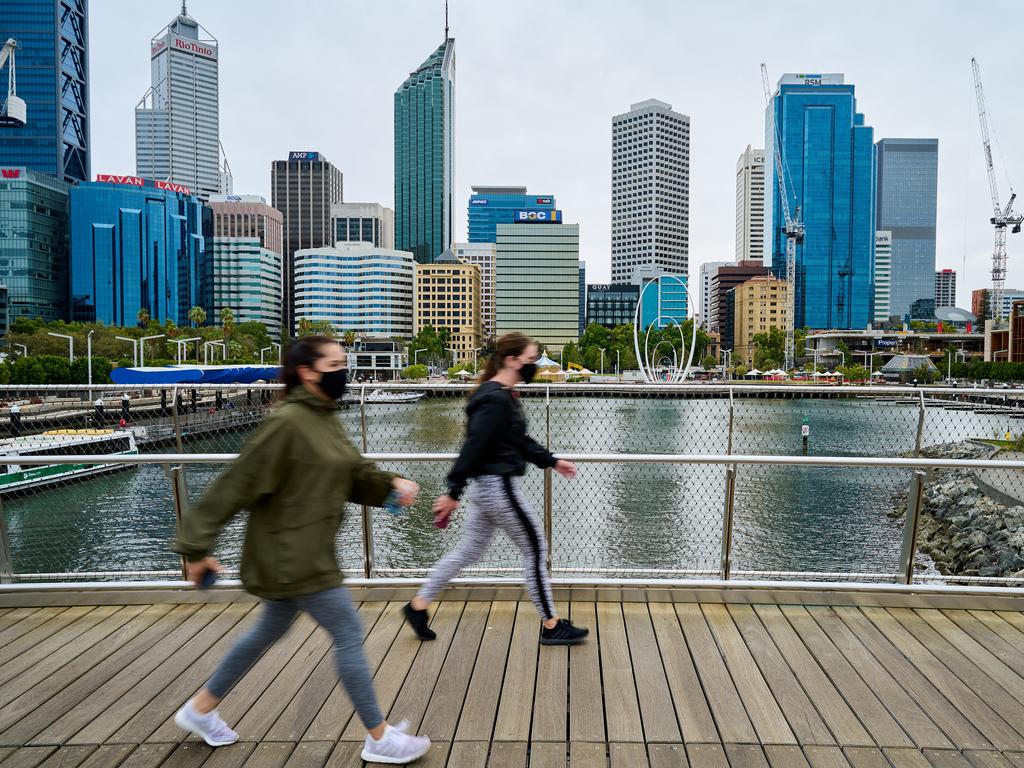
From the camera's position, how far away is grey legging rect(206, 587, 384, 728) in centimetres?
270

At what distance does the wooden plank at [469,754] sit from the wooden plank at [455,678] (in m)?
0.09

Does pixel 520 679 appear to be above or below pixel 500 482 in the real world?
below

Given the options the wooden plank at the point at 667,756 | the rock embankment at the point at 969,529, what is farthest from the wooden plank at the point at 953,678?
the rock embankment at the point at 969,529

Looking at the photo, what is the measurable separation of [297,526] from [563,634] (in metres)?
1.92

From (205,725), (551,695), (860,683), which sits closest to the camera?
(205,725)

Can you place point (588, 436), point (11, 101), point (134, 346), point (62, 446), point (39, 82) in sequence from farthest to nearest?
point (39, 82) → point (11, 101) → point (134, 346) → point (588, 436) → point (62, 446)

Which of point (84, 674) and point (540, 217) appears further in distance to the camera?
point (540, 217)

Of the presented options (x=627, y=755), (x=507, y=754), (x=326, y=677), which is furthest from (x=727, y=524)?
(x=326, y=677)

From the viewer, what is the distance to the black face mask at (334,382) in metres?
2.71

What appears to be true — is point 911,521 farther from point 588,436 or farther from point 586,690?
point 586,690

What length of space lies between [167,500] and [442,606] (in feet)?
7.75

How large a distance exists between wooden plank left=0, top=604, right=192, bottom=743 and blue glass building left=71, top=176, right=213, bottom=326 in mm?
137692

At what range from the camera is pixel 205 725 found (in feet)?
9.28

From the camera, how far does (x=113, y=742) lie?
9.56 ft
